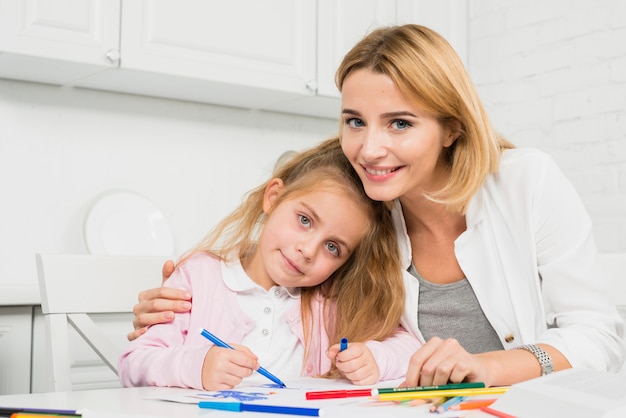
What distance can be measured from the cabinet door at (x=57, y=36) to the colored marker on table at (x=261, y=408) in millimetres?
1603

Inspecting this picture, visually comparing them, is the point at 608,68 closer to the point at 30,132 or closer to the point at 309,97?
the point at 309,97

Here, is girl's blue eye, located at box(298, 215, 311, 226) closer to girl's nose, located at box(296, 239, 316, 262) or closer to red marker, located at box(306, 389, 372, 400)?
girl's nose, located at box(296, 239, 316, 262)

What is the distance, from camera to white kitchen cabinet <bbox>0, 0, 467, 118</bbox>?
2232mm

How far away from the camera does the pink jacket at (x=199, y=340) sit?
1182 millimetres

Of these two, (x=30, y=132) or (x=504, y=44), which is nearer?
(x=30, y=132)

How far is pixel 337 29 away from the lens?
111 inches

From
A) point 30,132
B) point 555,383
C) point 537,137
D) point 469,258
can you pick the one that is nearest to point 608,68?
point 537,137

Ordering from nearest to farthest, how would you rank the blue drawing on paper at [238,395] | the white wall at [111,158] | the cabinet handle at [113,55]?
the blue drawing on paper at [238,395], the cabinet handle at [113,55], the white wall at [111,158]

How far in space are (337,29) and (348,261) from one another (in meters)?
1.49

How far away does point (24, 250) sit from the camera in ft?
8.15

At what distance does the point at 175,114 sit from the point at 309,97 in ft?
1.62

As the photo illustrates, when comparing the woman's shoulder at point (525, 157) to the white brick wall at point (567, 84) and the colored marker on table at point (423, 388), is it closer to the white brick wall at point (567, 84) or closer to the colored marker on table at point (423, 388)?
the colored marker on table at point (423, 388)

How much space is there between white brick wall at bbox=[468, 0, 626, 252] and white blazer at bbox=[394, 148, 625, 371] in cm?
148

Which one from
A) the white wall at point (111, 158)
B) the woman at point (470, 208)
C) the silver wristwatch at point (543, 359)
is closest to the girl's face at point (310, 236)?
the woman at point (470, 208)
